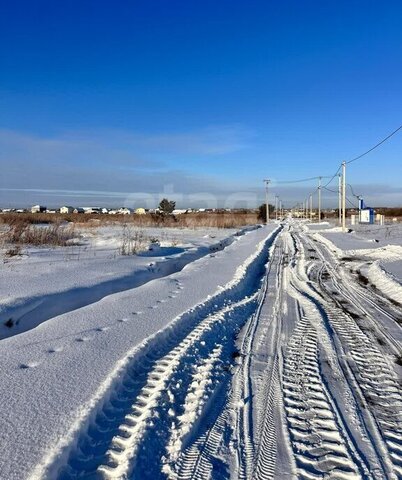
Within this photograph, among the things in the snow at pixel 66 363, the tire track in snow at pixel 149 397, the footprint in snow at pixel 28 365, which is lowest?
the tire track in snow at pixel 149 397

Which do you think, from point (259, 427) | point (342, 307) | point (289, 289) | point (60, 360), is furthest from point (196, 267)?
point (259, 427)

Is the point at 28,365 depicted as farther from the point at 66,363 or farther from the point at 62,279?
the point at 62,279

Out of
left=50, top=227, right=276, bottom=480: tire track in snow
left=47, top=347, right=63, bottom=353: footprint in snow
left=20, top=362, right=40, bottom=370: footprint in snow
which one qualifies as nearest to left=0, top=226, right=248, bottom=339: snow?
left=47, top=347, right=63, bottom=353: footprint in snow

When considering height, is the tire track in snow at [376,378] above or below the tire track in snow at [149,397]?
below

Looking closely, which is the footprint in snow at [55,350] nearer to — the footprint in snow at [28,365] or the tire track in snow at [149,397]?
the footprint in snow at [28,365]

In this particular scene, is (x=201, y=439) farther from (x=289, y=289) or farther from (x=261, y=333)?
(x=289, y=289)

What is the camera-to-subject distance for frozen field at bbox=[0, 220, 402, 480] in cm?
262

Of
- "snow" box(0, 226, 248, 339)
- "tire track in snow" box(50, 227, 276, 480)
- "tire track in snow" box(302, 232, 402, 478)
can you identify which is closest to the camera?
"tire track in snow" box(50, 227, 276, 480)

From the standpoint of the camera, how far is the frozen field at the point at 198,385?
262 cm

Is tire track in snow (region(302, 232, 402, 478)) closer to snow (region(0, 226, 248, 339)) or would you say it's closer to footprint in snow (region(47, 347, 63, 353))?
footprint in snow (region(47, 347, 63, 353))

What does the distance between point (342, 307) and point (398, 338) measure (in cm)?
185

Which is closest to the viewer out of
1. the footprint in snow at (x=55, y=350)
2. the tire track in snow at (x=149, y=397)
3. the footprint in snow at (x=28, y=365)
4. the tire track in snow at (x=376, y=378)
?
the tire track in snow at (x=149, y=397)

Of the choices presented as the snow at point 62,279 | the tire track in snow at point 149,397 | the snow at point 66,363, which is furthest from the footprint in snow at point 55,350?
the snow at point 62,279

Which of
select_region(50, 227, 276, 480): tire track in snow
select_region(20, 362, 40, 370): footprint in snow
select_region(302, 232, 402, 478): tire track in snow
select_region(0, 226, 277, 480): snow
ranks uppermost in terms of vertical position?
select_region(20, 362, 40, 370): footprint in snow
